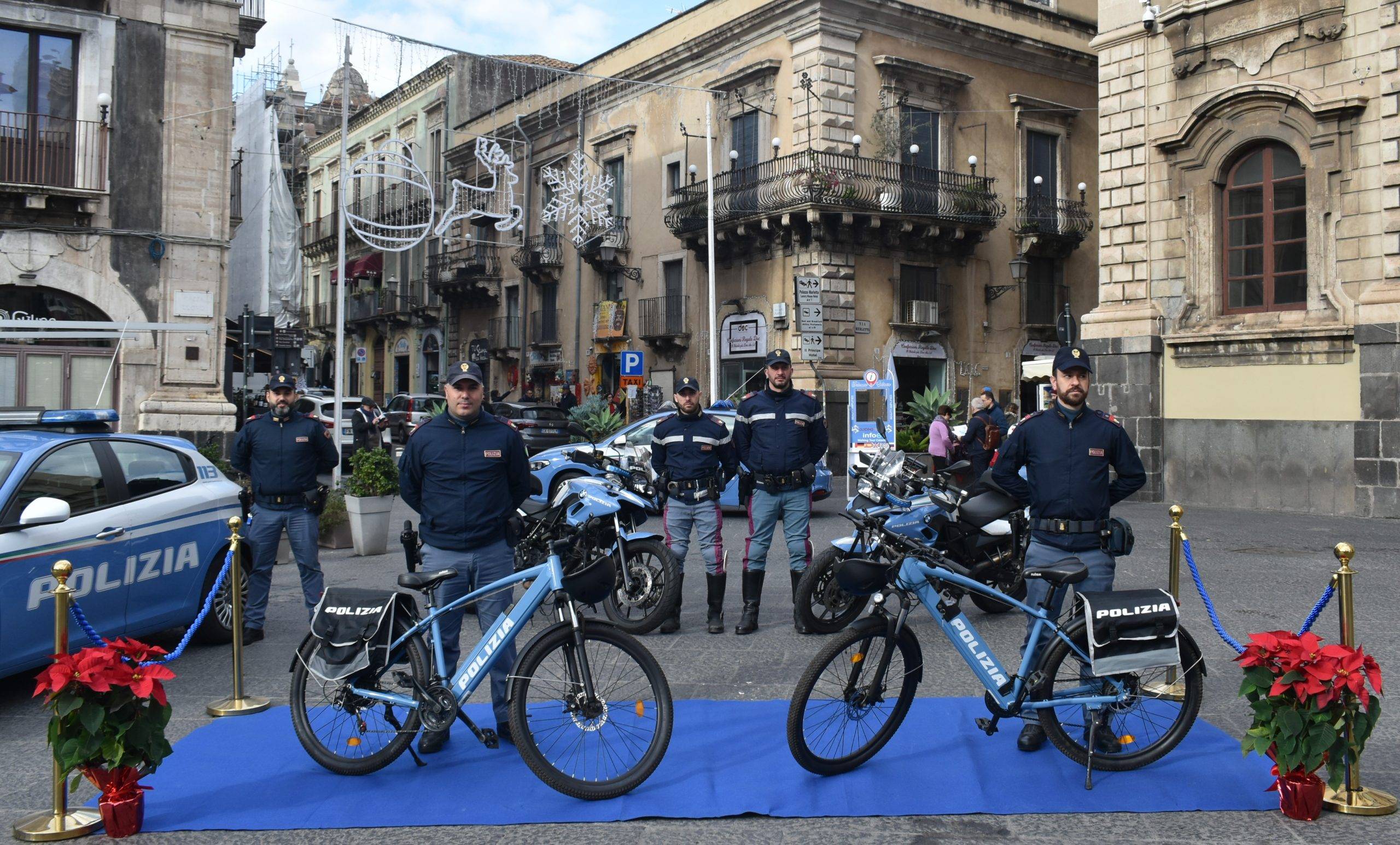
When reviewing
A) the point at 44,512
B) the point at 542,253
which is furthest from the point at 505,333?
the point at 44,512

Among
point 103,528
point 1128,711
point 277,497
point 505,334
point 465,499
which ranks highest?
point 505,334

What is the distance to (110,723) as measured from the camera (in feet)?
14.4

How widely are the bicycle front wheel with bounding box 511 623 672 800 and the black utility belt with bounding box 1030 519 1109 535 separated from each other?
6.82 ft

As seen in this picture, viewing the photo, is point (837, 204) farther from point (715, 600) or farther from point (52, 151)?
point (715, 600)

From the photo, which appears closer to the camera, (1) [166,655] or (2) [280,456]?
(1) [166,655]

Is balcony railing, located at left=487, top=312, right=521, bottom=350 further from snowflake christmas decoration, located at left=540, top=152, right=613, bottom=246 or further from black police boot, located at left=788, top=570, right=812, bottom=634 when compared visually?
black police boot, located at left=788, top=570, right=812, bottom=634

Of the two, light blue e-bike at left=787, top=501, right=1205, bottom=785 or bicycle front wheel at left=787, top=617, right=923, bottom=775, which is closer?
bicycle front wheel at left=787, top=617, right=923, bottom=775

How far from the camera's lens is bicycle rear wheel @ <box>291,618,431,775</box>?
5012mm

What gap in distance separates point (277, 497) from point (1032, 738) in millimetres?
5072

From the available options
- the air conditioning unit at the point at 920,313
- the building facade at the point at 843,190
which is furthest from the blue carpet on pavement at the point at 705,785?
the air conditioning unit at the point at 920,313

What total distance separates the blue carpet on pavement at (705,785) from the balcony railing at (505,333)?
105 feet

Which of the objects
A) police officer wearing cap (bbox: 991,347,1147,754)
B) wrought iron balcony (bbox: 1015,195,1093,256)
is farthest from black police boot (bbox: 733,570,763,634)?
wrought iron balcony (bbox: 1015,195,1093,256)

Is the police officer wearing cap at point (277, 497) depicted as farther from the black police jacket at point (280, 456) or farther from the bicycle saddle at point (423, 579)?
the bicycle saddle at point (423, 579)

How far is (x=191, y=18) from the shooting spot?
1695cm
